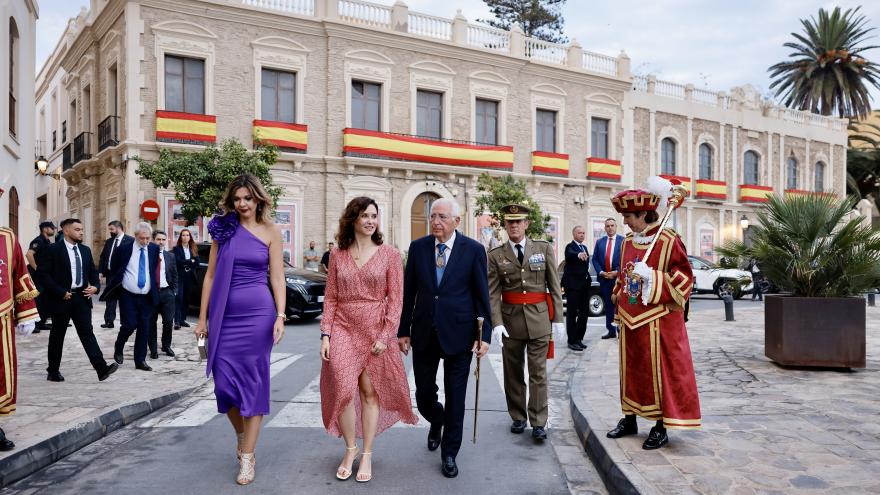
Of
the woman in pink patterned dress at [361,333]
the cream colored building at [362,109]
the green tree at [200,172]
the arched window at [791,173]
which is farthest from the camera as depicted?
the arched window at [791,173]

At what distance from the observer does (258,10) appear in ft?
69.9

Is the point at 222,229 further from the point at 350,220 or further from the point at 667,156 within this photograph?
the point at 667,156

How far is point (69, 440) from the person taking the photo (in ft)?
16.3

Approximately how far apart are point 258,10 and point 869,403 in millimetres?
19988

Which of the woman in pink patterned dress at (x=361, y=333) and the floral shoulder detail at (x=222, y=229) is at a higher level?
the floral shoulder detail at (x=222, y=229)

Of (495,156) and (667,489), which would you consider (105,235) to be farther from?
(667,489)

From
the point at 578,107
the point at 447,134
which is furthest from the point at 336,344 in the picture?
the point at 578,107

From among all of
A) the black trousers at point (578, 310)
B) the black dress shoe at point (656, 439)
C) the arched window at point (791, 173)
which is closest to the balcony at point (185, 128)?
the black trousers at point (578, 310)

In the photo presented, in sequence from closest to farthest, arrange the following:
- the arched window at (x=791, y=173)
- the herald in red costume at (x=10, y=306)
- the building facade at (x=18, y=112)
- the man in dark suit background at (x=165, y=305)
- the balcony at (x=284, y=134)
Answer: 1. the herald in red costume at (x=10, y=306)
2. the man in dark suit background at (x=165, y=305)
3. the building facade at (x=18, y=112)
4. the balcony at (x=284, y=134)
5. the arched window at (x=791, y=173)

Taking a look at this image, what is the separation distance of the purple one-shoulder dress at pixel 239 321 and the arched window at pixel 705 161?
3152 cm

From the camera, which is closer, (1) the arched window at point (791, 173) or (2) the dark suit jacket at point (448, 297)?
(2) the dark suit jacket at point (448, 297)

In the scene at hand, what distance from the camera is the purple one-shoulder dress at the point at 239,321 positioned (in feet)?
13.9

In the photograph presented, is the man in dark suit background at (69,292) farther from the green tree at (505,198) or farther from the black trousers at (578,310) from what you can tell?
the green tree at (505,198)

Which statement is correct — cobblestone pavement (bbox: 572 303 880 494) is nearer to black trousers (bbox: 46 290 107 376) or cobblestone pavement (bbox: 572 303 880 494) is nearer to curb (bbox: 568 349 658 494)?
curb (bbox: 568 349 658 494)
